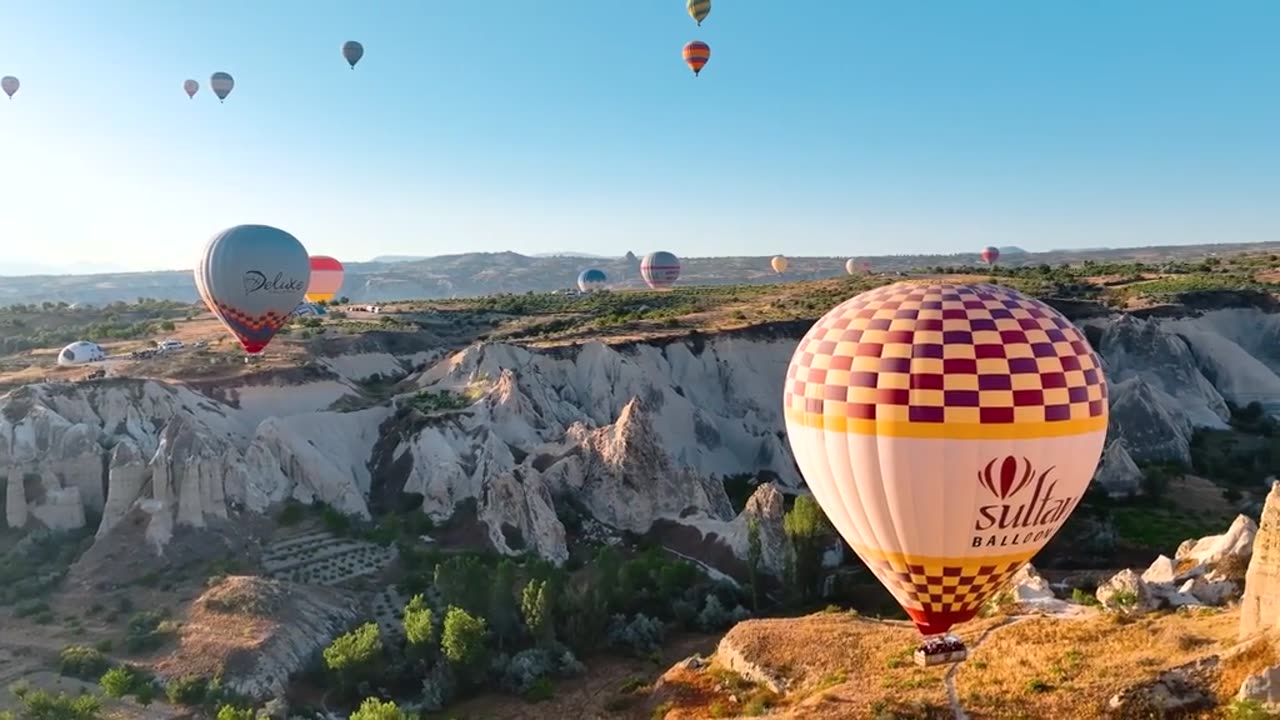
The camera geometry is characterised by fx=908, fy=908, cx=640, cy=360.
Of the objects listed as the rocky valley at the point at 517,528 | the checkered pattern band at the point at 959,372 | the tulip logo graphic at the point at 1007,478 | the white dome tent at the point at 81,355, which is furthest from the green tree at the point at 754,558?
the white dome tent at the point at 81,355

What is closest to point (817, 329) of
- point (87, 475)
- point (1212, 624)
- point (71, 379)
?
point (1212, 624)

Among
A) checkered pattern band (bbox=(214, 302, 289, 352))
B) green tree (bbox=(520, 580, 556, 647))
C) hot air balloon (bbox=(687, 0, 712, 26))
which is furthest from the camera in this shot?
hot air balloon (bbox=(687, 0, 712, 26))

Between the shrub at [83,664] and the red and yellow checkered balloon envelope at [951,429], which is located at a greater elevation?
the red and yellow checkered balloon envelope at [951,429]

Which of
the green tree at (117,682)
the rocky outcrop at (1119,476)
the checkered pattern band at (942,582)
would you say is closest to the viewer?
the checkered pattern band at (942,582)

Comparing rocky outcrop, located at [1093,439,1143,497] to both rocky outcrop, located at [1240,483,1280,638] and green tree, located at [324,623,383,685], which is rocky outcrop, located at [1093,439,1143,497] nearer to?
rocky outcrop, located at [1240,483,1280,638]

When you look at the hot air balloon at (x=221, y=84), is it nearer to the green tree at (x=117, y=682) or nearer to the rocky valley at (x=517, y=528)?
the rocky valley at (x=517, y=528)

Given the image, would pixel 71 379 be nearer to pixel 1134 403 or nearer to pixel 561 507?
pixel 561 507

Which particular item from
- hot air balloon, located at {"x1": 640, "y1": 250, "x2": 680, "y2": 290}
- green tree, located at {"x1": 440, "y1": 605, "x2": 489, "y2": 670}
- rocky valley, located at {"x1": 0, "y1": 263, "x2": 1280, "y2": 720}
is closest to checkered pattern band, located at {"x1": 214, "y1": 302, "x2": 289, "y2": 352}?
rocky valley, located at {"x1": 0, "y1": 263, "x2": 1280, "y2": 720}
